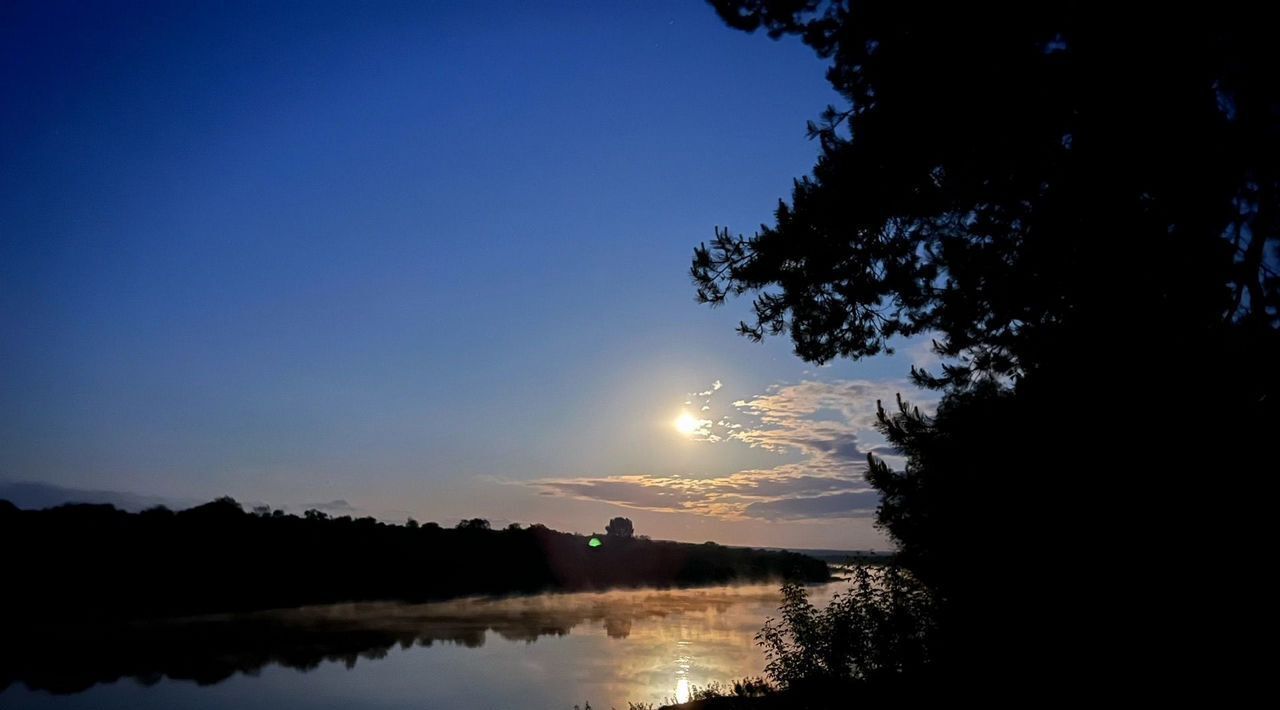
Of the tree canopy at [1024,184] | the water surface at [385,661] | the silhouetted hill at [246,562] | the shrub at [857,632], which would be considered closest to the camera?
the tree canopy at [1024,184]

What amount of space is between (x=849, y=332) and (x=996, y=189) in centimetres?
254

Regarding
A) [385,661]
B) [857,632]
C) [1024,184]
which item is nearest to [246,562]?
[385,661]

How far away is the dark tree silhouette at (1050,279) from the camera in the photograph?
429cm

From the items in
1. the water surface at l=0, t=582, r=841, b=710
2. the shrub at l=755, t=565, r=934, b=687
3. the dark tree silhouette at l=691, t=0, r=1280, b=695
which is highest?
the dark tree silhouette at l=691, t=0, r=1280, b=695

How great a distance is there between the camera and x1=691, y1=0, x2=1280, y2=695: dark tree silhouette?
429 cm

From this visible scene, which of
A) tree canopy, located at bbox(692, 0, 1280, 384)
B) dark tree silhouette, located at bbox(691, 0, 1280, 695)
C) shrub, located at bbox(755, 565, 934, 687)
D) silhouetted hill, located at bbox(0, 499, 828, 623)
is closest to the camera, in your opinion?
dark tree silhouette, located at bbox(691, 0, 1280, 695)

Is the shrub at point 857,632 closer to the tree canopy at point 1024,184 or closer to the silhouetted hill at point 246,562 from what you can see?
the tree canopy at point 1024,184

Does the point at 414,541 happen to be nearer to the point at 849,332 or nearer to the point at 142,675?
the point at 142,675

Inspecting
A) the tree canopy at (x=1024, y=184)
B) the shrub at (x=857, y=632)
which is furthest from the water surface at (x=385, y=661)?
the tree canopy at (x=1024, y=184)

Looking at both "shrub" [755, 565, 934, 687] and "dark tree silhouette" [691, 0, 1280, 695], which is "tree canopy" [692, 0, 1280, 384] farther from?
"shrub" [755, 565, 934, 687]

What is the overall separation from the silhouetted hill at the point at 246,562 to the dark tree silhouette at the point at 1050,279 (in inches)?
699

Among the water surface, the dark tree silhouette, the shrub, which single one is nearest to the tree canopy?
the dark tree silhouette

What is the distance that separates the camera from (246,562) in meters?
53.6

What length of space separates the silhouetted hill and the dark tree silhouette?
1776 centimetres
